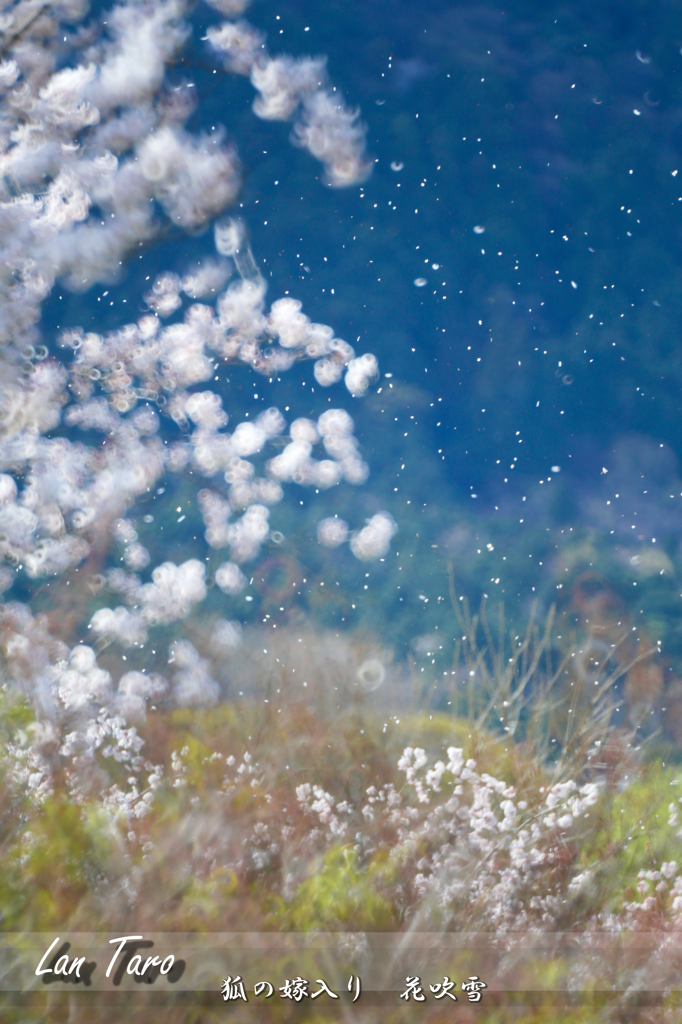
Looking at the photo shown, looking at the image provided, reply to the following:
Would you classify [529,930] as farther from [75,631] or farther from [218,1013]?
[75,631]

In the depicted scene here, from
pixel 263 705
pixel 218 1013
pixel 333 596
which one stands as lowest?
pixel 218 1013

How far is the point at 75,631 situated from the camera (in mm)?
2689

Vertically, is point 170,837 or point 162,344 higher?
point 162,344

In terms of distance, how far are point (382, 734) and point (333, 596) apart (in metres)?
0.56

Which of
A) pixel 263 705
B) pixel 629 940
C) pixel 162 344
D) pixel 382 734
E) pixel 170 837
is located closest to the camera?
pixel 629 940

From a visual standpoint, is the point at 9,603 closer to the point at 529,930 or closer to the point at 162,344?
the point at 162,344

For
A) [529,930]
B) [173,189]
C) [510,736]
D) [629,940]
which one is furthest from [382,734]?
[173,189]

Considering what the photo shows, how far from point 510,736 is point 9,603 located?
2.09m

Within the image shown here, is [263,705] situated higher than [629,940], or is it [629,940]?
[263,705]

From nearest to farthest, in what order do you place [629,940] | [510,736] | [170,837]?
[629,940]
[170,837]
[510,736]

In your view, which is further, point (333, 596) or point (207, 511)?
point (207, 511)

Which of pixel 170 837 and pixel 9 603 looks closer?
pixel 170 837

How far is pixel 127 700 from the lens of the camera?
8.62 feet

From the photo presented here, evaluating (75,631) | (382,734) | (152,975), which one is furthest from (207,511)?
(152,975)
